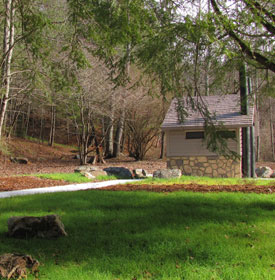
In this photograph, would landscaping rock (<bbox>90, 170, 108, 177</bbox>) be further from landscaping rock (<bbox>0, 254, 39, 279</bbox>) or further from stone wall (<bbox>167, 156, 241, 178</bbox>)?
landscaping rock (<bbox>0, 254, 39, 279</bbox>)

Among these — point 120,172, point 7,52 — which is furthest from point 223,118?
point 7,52

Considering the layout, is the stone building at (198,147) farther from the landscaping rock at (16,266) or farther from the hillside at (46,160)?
the landscaping rock at (16,266)

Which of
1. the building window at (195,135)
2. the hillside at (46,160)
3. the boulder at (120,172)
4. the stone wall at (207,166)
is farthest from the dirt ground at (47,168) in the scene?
the building window at (195,135)

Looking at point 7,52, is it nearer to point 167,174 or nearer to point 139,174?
point 167,174

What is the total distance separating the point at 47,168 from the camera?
56.2 feet

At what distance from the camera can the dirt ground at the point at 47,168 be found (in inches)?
349

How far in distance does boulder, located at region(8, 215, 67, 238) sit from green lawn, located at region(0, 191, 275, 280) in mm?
141

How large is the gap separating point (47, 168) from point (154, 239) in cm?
1352

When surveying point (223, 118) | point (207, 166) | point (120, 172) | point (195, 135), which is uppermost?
point (223, 118)

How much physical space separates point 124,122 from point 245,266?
59.7 feet

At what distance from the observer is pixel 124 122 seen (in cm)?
2155

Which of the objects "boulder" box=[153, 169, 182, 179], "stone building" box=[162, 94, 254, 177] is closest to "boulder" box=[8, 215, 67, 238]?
"boulder" box=[153, 169, 182, 179]

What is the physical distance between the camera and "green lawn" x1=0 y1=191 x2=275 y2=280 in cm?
354

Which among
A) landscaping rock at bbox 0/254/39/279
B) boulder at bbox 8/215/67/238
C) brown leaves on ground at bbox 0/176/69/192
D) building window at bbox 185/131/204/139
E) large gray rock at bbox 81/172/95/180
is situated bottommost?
landscaping rock at bbox 0/254/39/279
